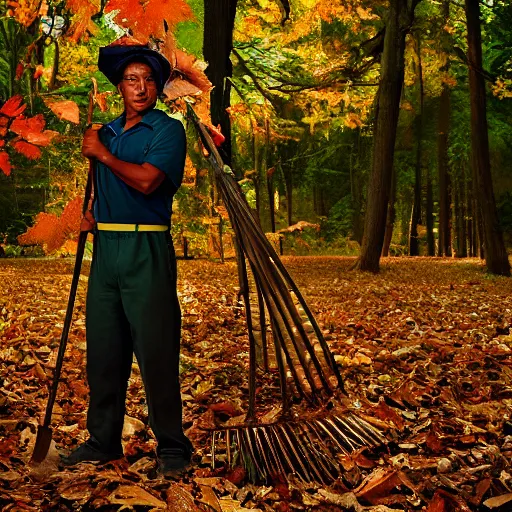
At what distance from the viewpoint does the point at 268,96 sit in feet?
31.6

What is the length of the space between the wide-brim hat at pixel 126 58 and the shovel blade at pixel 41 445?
4.84 feet

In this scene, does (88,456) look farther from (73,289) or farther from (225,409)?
(225,409)

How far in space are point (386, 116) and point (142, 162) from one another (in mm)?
10080

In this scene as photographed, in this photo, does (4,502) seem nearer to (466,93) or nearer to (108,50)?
(108,50)

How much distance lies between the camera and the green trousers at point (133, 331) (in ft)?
8.15

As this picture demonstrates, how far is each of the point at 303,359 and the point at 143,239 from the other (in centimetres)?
91

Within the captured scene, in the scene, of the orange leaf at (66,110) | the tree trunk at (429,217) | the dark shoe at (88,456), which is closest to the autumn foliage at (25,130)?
the orange leaf at (66,110)

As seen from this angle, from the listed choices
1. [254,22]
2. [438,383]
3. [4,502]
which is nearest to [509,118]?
[254,22]

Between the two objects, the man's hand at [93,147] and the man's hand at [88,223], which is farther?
the man's hand at [88,223]

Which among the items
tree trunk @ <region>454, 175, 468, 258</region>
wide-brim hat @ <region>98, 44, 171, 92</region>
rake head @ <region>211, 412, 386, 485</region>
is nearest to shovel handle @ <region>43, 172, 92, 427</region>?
wide-brim hat @ <region>98, 44, 171, 92</region>

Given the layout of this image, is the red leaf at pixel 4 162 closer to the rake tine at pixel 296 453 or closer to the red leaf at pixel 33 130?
the red leaf at pixel 33 130

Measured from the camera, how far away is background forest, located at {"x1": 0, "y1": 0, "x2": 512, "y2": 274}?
378 centimetres

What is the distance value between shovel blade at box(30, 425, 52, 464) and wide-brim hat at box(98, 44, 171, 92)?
1475mm

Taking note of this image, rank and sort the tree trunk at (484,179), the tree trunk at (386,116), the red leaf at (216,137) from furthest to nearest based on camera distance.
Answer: the tree trunk at (386,116), the tree trunk at (484,179), the red leaf at (216,137)
